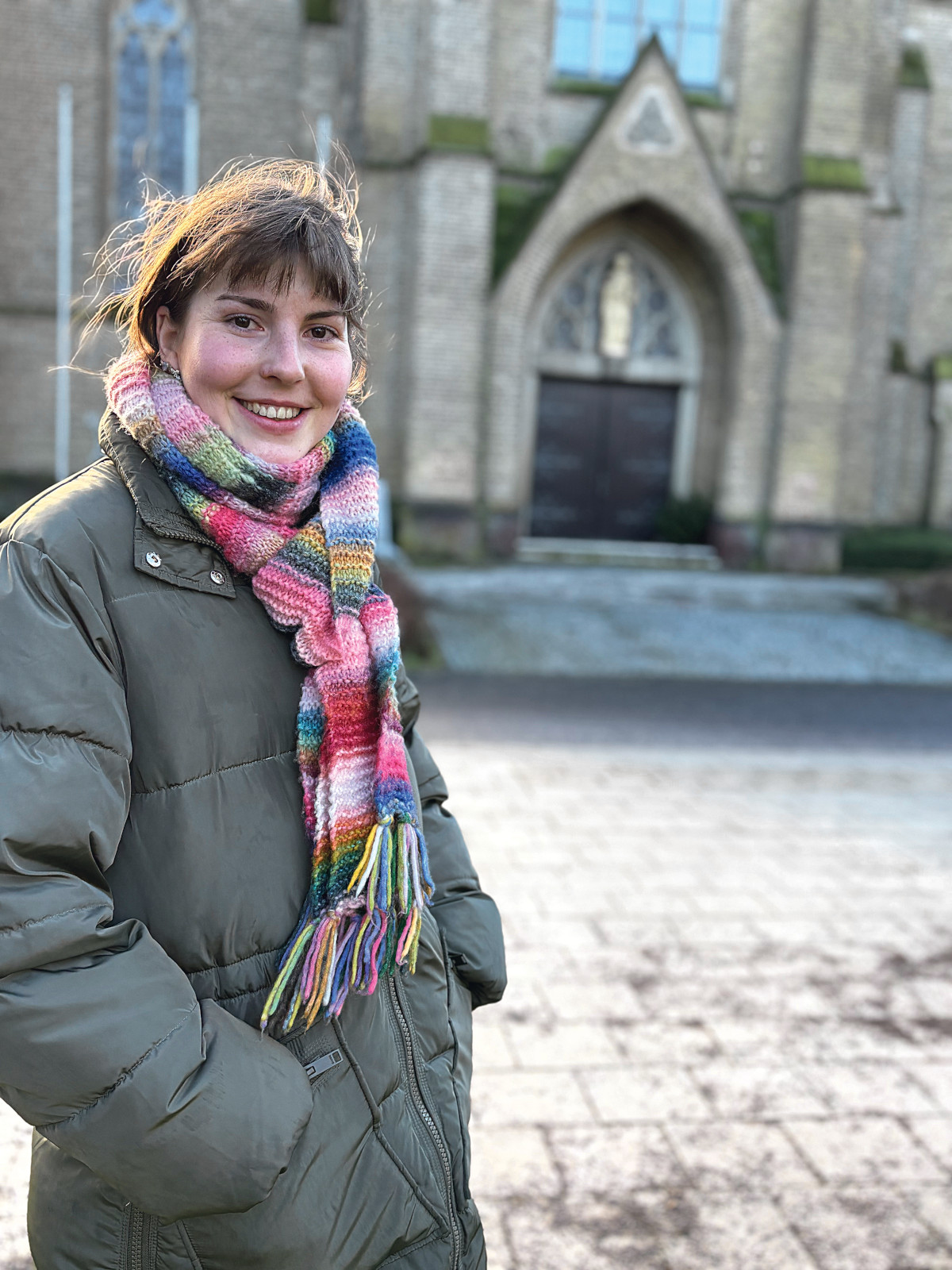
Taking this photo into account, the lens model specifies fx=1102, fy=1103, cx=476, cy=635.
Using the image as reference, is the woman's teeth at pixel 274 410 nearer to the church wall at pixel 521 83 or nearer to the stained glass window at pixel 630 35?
the church wall at pixel 521 83

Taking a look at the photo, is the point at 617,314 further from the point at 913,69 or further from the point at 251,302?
the point at 251,302

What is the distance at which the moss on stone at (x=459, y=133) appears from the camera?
15.5 meters

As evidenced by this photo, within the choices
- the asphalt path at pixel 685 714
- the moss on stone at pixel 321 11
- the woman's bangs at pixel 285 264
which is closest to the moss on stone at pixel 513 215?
the moss on stone at pixel 321 11

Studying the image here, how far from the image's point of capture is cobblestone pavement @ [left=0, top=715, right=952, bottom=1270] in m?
2.76

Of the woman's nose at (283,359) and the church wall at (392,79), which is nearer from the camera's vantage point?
the woman's nose at (283,359)

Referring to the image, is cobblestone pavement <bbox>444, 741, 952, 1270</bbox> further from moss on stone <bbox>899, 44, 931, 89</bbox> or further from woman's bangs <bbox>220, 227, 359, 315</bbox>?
moss on stone <bbox>899, 44, 931, 89</bbox>

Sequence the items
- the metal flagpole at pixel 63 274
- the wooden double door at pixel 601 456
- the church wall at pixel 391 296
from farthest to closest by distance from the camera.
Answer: the wooden double door at pixel 601 456 → the metal flagpole at pixel 63 274 → the church wall at pixel 391 296

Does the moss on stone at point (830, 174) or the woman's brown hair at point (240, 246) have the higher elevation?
the moss on stone at point (830, 174)

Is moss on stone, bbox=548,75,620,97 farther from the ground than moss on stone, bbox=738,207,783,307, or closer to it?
farther from the ground

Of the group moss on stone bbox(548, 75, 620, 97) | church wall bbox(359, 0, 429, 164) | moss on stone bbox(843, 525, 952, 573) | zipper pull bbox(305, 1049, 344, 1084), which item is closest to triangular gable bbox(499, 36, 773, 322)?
moss on stone bbox(548, 75, 620, 97)

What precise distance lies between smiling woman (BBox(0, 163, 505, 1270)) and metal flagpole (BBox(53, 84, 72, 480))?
627 inches

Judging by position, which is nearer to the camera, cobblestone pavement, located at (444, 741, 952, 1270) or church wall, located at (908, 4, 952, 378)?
cobblestone pavement, located at (444, 741, 952, 1270)

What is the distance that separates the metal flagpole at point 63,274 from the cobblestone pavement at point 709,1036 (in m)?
12.5

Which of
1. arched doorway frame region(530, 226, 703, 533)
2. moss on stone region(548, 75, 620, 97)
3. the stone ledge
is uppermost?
moss on stone region(548, 75, 620, 97)
